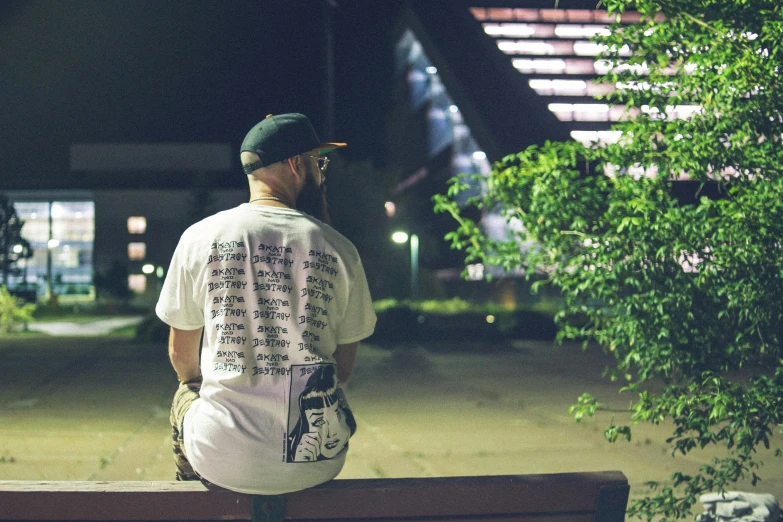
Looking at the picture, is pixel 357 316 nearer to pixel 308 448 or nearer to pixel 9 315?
pixel 308 448

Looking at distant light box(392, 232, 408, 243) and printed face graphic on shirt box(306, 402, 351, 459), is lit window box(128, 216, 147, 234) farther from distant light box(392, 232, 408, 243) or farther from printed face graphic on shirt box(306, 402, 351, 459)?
printed face graphic on shirt box(306, 402, 351, 459)

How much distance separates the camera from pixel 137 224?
6938cm

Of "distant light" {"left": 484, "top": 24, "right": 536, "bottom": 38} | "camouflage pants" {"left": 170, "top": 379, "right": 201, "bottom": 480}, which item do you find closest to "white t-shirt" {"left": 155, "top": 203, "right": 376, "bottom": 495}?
"camouflage pants" {"left": 170, "top": 379, "right": 201, "bottom": 480}

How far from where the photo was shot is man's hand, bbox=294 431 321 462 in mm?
2041

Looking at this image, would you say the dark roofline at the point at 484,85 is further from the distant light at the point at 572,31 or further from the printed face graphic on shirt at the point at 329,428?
the printed face graphic on shirt at the point at 329,428

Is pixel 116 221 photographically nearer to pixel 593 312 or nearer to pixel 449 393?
pixel 449 393

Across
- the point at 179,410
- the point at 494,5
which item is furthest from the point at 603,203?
the point at 494,5

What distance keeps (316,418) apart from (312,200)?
61cm

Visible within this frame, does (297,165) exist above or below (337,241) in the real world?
above

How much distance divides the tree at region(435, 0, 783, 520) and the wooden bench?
155 cm

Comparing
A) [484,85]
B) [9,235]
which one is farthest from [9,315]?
[9,235]

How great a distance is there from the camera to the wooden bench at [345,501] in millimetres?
2117

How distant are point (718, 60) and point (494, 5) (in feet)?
95.5

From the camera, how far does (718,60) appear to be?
3.76 metres
